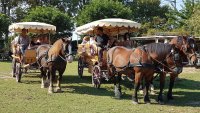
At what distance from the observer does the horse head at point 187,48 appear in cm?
1106

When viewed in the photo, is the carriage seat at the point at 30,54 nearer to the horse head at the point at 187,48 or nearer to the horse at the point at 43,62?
the horse at the point at 43,62

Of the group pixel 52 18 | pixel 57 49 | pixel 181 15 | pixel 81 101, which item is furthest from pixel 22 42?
pixel 181 15

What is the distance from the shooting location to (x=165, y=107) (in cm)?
1098

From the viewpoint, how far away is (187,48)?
A: 36.7 feet

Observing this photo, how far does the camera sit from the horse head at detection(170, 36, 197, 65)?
1106cm

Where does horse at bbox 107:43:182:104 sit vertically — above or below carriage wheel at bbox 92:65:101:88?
above

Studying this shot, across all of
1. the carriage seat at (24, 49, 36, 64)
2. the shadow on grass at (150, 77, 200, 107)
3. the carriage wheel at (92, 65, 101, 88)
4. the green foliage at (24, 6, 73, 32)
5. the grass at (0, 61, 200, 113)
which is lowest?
the shadow on grass at (150, 77, 200, 107)

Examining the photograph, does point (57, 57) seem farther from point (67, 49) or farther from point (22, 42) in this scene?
point (22, 42)

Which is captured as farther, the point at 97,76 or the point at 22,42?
the point at 22,42

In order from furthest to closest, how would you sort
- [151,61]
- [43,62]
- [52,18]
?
[52,18]
[43,62]
[151,61]

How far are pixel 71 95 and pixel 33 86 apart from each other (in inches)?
116

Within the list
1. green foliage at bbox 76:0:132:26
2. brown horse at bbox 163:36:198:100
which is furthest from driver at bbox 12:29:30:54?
green foliage at bbox 76:0:132:26

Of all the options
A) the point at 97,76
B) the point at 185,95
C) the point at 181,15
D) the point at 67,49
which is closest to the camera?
the point at 67,49

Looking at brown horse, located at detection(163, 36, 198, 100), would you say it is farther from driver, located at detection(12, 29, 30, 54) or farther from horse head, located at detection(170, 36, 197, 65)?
driver, located at detection(12, 29, 30, 54)
